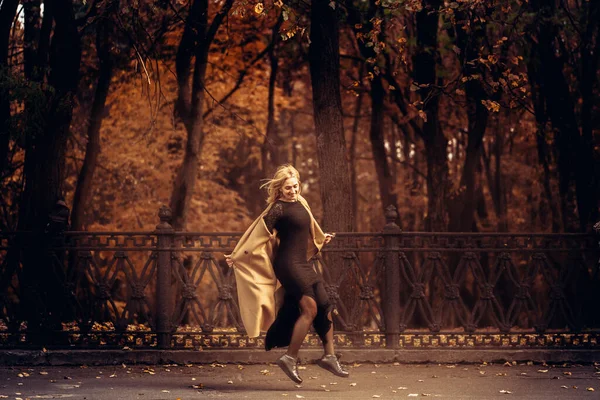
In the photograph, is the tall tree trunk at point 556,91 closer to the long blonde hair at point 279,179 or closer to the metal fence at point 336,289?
the metal fence at point 336,289

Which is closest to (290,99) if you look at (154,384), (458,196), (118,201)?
(118,201)

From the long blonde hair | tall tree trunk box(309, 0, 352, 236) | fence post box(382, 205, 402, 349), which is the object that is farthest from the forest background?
the long blonde hair

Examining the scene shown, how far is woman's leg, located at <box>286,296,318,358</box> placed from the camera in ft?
31.2

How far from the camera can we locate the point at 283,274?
9.70 m

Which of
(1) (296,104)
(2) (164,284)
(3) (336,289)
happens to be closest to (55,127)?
(2) (164,284)

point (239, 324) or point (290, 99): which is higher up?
point (290, 99)

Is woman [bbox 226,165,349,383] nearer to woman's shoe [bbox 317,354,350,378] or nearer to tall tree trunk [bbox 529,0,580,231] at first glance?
woman's shoe [bbox 317,354,350,378]

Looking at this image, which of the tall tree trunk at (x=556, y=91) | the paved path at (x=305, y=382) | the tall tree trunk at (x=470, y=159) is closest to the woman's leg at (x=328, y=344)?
the paved path at (x=305, y=382)

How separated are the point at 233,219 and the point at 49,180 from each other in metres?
14.4

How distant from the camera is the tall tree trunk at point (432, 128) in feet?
62.4

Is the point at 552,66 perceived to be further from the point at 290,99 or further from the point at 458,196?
the point at 290,99

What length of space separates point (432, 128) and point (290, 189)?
10.5 meters

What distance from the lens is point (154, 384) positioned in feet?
32.6

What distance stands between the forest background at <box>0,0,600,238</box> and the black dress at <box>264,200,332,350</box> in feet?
9.57
